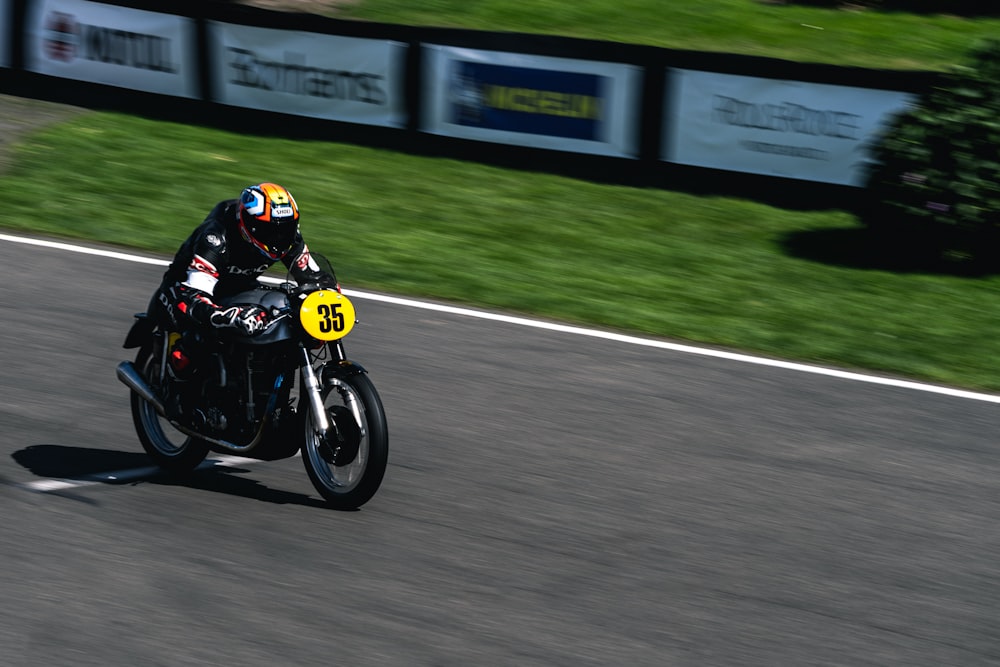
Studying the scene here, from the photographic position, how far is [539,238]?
14141 mm

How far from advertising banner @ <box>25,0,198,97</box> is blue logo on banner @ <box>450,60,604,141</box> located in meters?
3.95

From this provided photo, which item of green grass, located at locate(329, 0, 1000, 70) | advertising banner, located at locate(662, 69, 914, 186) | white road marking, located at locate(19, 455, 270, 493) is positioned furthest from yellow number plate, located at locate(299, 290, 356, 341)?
green grass, located at locate(329, 0, 1000, 70)

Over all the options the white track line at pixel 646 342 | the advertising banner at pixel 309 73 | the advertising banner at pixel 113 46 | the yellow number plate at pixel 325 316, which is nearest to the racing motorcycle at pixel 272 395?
the yellow number plate at pixel 325 316

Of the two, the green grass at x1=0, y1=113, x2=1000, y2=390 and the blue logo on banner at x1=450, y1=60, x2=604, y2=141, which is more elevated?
the blue logo on banner at x1=450, y1=60, x2=604, y2=141

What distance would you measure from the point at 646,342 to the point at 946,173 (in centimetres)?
469

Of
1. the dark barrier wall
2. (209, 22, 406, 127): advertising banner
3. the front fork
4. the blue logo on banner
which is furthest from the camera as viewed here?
(209, 22, 406, 127): advertising banner

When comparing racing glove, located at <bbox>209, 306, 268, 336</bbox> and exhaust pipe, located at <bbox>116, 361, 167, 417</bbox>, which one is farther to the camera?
exhaust pipe, located at <bbox>116, 361, 167, 417</bbox>

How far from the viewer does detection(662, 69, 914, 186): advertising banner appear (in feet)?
49.5

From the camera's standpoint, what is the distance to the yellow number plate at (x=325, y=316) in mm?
6840

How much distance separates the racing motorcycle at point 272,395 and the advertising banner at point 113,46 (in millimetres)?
10666

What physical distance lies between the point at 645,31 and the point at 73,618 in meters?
18.8

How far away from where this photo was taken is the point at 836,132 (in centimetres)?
1522

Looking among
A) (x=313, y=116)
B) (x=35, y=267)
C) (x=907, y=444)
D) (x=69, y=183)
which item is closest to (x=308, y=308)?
(x=907, y=444)

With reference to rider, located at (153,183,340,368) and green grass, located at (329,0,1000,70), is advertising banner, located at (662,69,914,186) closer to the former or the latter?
green grass, located at (329,0,1000,70)
